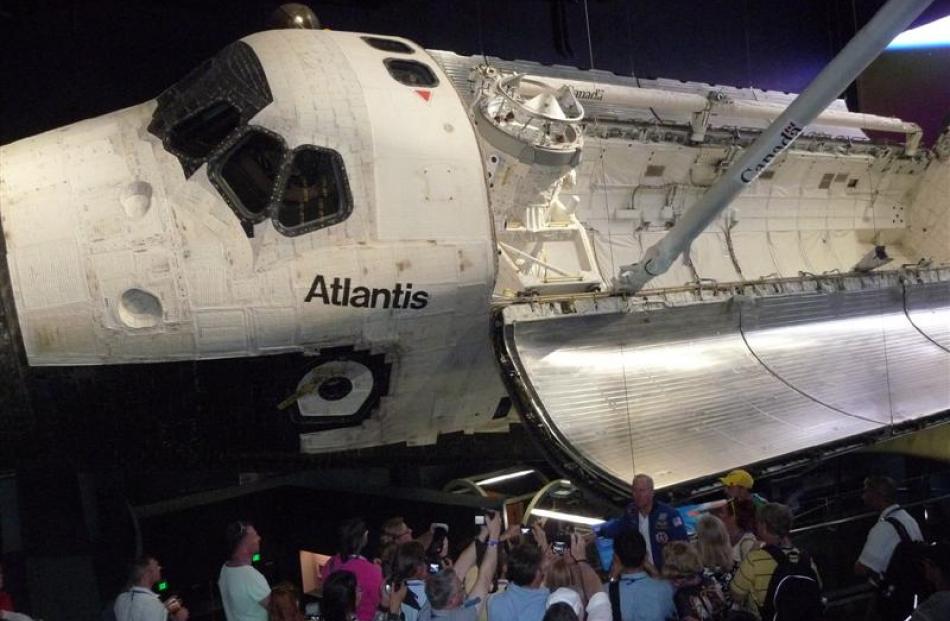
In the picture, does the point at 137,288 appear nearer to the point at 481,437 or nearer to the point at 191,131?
the point at 191,131

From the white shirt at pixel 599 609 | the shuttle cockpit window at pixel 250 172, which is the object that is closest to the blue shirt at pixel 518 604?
the white shirt at pixel 599 609

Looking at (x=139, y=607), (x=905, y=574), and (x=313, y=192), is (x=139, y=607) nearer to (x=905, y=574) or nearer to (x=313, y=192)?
(x=313, y=192)

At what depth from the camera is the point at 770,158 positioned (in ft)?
12.9

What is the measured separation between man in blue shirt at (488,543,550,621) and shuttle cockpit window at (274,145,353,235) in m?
1.61

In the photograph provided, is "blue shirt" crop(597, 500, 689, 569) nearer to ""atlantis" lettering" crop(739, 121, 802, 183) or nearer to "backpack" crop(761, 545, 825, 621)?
"backpack" crop(761, 545, 825, 621)

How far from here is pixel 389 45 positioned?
391cm

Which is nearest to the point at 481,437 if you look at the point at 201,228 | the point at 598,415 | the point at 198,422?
the point at 598,415

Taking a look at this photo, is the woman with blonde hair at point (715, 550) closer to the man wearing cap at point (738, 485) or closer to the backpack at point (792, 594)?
the backpack at point (792, 594)

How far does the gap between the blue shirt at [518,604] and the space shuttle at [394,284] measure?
1.17 metres

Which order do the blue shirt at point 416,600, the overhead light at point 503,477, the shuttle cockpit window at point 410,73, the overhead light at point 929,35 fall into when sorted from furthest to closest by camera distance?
the overhead light at point 929,35
the overhead light at point 503,477
the shuttle cockpit window at point 410,73
the blue shirt at point 416,600

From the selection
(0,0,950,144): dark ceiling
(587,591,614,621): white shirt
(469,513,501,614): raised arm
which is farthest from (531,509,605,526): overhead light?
(0,0,950,144): dark ceiling

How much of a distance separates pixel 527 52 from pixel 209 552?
451 cm

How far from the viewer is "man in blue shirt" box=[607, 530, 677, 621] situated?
2391mm

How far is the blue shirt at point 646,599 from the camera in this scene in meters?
2.39
